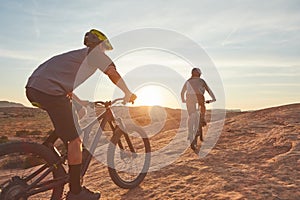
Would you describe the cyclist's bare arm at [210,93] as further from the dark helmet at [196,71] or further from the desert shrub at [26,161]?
the desert shrub at [26,161]

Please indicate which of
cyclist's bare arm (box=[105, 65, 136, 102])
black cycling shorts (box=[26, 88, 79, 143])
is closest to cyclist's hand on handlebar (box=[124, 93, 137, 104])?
cyclist's bare arm (box=[105, 65, 136, 102])

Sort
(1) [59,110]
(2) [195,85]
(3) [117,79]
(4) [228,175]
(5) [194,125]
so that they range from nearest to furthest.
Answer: (1) [59,110] → (3) [117,79] → (4) [228,175] → (2) [195,85] → (5) [194,125]

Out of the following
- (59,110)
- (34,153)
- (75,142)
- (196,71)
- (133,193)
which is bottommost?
(133,193)

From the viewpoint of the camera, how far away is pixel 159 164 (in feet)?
23.9

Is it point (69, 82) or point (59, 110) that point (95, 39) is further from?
point (59, 110)

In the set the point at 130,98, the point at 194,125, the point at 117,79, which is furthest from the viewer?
the point at 194,125

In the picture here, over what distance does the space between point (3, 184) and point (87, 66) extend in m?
1.86

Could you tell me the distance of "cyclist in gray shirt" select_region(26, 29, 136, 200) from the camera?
14.0 ft

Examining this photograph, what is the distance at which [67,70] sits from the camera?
4328mm

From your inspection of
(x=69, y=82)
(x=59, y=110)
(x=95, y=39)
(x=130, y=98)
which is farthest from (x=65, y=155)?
(x=95, y=39)

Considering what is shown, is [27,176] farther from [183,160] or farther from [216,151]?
[216,151]

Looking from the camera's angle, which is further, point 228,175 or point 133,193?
point 228,175

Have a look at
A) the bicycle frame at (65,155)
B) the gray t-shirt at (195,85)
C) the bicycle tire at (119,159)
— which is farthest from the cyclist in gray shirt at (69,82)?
the gray t-shirt at (195,85)

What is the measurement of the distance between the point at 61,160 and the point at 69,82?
1.13 meters
